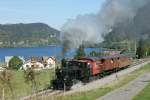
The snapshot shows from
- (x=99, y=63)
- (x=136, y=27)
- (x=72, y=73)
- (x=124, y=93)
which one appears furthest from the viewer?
(x=99, y=63)

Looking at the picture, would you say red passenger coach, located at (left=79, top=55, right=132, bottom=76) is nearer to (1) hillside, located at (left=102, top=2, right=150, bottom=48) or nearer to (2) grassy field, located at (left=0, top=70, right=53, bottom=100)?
(2) grassy field, located at (left=0, top=70, right=53, bottom=100)

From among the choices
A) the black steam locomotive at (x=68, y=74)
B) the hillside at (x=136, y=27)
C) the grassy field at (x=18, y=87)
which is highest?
the hillside at (x=136, y=27)

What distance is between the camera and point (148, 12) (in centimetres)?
912

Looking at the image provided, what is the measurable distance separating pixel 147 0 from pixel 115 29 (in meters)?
2.42

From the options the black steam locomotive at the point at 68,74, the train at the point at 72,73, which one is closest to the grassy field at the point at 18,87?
the black steam locomotive at the point at 68,74

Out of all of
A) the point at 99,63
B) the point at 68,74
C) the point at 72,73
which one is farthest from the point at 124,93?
the point at 99,63

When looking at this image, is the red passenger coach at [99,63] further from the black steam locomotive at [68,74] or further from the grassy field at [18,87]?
the grassy field at [18,87]

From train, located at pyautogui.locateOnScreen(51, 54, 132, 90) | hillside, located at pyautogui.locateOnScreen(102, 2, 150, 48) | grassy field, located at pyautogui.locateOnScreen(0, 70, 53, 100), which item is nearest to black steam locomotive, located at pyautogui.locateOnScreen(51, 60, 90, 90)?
train, located at pyautogui.locateOnScreen(51, 54, 132, 90)

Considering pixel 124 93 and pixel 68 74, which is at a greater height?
pixel 68 74

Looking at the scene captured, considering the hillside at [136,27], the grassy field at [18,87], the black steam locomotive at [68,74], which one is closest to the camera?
the hillside at [136,27]

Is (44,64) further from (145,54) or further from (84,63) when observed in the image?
(84,63)

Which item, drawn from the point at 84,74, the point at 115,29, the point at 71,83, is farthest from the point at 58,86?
the point at 115,29

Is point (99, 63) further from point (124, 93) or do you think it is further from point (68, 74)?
point (124, 93)

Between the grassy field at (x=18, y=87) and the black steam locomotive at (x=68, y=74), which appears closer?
the grassy field at (x=18, y=87)
